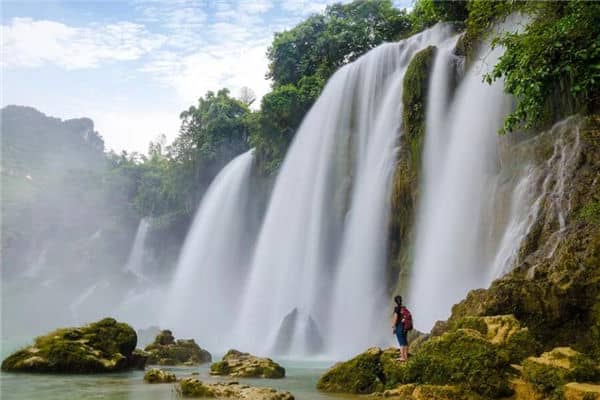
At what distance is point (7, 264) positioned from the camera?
45.8m

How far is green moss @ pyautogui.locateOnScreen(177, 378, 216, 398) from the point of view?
7595mm

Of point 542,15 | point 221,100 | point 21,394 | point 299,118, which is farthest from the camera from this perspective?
point 221,100

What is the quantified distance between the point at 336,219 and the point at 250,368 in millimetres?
11618

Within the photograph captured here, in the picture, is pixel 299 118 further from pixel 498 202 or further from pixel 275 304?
pixel 498 202

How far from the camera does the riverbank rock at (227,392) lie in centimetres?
702

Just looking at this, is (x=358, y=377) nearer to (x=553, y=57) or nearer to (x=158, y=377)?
Result: (x=158, y=377)

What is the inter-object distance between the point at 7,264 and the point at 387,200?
130ft

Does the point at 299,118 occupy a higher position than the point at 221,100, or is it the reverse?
the point at 221,100

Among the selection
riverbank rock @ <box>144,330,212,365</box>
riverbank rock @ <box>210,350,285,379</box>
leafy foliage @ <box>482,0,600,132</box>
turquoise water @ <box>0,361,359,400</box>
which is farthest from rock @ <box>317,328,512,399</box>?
riverbank rock @ <box>144,330,212,365</box>

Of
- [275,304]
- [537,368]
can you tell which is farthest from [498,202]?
[275,304]

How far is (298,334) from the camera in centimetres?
1744

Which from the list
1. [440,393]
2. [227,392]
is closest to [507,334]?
[440,393]

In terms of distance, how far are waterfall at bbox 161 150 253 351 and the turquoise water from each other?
57.9 ft

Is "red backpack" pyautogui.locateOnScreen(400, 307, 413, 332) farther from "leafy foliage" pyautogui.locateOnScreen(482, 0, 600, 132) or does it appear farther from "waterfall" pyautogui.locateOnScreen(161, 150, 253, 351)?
"waterfall" pyautogui.locateOnScreen(161, 150, 253, 351)
